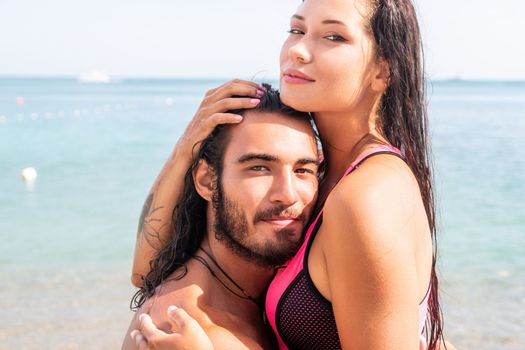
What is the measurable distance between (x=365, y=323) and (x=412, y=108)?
1149mm

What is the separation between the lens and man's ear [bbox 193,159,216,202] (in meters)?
3.77

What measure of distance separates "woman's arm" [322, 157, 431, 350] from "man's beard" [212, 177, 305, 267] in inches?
19.2

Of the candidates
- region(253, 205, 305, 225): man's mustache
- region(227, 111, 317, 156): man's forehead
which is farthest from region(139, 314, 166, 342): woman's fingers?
region(227, 111, 317, 156): man's forehead

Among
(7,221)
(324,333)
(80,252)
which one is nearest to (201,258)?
(324,333)

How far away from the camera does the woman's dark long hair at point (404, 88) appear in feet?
10.9

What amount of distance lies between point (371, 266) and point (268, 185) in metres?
0.83

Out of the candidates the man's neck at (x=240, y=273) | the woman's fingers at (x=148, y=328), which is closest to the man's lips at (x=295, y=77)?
the man's neck at (x=240, y=273)

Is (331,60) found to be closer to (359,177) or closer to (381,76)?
(381,76)

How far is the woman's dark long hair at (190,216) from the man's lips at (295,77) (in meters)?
0.19

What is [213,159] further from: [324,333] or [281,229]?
[324,333]

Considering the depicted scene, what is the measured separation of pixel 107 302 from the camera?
9.21 meters

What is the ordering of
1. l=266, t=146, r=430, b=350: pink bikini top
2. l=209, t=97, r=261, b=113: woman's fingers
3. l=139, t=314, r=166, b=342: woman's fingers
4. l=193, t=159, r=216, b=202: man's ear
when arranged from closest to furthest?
1. l=266, t=146, r=430, b=350: pink bikini top
2. l=139, t=314, r=166, b=342: woman's fingers
3. l=209, t=97, r=261, b=113: woman's fingers
4. l=193, t=159, r=216, b=202: man's ear

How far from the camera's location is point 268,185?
3432 millimetres

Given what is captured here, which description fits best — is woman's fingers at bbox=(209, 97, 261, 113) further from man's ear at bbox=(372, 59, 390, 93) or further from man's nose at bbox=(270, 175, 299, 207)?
man's ear at bbox=(372, 59, 390, 93)
